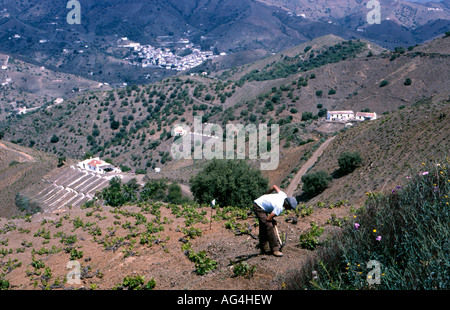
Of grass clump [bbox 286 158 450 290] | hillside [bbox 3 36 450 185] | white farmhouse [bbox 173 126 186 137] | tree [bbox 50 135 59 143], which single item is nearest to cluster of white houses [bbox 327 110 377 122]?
hillside [bbox 3 36 450 185]

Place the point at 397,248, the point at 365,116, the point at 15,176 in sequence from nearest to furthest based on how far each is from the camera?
the point at 397,248, the point at 15,176, the point at 365,116

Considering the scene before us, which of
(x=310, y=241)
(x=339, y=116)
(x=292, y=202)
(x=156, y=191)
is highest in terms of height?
(x=292, y=202)

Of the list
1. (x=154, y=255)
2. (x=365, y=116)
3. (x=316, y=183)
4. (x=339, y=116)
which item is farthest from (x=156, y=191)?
(x=365, y=116)

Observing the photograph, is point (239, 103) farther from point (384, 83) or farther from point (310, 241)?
point (310, 241)

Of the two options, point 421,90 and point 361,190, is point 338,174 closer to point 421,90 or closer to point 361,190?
point 361,190

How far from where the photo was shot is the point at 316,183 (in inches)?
894

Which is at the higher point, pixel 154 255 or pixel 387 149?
pixel 154 255

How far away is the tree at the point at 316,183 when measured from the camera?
22.6m

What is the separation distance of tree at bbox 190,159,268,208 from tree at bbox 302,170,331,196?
19.2ft

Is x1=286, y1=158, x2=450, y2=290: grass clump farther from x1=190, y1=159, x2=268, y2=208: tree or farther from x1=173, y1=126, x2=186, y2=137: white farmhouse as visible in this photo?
x1=173, y1=126, x2=186, y2=137: white farmhouse

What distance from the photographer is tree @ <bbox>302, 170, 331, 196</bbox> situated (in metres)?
22.6

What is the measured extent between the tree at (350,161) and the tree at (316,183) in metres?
1.29

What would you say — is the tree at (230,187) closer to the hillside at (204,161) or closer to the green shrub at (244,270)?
the hillside at (204,161)

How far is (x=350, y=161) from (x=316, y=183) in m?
2.68
